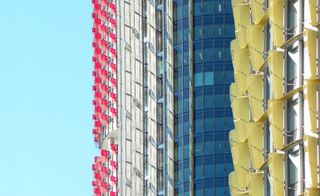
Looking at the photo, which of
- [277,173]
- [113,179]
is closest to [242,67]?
[277,173]

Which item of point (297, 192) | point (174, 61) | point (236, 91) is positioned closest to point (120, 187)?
point (174, 61)

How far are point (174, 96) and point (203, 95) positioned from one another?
420 centimetres

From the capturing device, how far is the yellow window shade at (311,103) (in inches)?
2190

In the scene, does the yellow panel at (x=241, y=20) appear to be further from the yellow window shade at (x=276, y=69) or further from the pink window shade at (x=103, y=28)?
the pink window shade at (x=103, y=28)

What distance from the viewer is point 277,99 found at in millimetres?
58469

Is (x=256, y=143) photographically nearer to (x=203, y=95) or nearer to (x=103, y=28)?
(x=203, y=95)

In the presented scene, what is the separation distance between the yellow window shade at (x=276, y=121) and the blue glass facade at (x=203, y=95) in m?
79.6

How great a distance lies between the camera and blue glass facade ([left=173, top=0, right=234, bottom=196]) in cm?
13950

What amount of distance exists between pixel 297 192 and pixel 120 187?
359ft

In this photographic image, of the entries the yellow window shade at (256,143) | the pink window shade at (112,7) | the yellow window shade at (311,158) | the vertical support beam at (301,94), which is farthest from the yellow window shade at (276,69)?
the pink window shade at (112,7)

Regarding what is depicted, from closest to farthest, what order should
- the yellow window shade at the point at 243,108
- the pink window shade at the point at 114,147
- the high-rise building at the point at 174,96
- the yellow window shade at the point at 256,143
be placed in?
1. the yellow window shade at the point at 256,143
2. the yellow window shade at the point at 243,108
3. the high-rise building at the point at 174,96
4. the pink window shade at the point at 114,147

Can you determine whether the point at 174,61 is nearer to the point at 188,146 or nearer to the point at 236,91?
the point at 188,146

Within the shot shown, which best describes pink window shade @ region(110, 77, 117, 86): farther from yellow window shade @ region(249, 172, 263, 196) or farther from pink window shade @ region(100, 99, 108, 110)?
yellow window shade @ region(249, 172, 263, 196)

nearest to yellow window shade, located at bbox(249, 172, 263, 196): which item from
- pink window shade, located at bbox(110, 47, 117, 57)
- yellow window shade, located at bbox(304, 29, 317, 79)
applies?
yellow window shade, located at bbox(304, 29, 317, 79)
